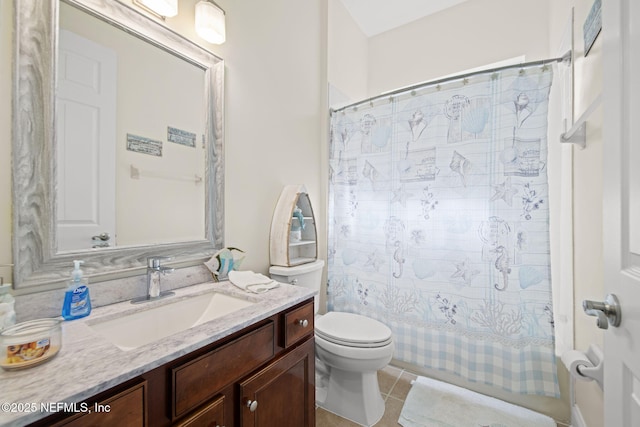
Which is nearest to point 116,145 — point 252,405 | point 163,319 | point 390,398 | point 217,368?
point 163,319

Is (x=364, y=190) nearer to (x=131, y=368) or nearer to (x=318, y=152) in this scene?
(x=318, y=152)

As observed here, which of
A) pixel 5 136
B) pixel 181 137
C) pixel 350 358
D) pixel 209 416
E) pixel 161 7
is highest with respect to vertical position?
pixel 161 7

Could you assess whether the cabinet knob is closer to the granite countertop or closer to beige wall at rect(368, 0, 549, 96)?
the granite countertop

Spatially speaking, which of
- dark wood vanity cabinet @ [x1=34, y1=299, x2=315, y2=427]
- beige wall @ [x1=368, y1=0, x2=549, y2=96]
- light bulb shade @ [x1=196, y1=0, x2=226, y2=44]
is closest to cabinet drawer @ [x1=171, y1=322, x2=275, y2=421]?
dark wood vanity cabinet @ [x1=34, y1=299, x2=315, y2=427]

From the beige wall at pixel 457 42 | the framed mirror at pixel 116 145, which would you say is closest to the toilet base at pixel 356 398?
the framed mirror at pixel 116 145

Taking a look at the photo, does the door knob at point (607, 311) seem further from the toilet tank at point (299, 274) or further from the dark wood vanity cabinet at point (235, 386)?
the toilet tank at point (299, 274)

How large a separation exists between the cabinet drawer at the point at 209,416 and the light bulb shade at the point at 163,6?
1.44 meters

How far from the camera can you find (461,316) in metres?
1.66

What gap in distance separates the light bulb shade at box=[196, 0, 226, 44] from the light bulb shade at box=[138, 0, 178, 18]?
106 mm

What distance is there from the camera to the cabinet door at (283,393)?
86cm

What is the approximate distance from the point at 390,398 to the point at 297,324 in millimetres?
1083

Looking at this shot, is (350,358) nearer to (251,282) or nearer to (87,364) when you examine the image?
(251,282)

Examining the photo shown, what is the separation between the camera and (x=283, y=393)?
997mm

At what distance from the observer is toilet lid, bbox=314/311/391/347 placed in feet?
4.74
